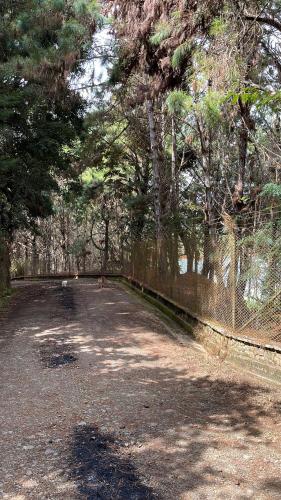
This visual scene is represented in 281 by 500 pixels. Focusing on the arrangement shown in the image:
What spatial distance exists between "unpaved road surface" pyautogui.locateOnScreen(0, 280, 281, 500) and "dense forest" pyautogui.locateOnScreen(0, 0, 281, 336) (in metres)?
1.74

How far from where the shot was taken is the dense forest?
7.44 metres

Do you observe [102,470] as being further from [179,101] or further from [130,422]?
[179,101]

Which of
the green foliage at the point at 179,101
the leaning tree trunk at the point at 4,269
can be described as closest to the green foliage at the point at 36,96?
the leaning tree trunk at the point at 4,269

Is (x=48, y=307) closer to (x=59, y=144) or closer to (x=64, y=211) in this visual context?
(x=59, y=144)

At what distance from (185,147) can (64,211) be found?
21257mm

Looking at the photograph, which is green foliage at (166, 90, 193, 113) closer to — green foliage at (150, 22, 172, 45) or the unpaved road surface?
green foliage at (150, 22, 172, 45)

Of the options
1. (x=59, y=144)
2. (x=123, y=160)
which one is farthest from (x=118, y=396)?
(x=123, y=160)

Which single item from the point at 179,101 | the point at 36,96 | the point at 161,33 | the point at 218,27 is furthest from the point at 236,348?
the point at 36,96

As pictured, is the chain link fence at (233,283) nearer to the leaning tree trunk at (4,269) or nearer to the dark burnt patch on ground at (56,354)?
the dark burnt patch on ground at (56,354)

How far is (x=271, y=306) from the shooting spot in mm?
7137

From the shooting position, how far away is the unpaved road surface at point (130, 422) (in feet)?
13.4

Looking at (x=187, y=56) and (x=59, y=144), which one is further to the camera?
(x=59, y=144)

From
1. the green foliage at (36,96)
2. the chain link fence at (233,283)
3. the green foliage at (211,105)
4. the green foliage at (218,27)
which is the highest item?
the green foliage at (36,96)

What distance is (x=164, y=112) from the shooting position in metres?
15.9
